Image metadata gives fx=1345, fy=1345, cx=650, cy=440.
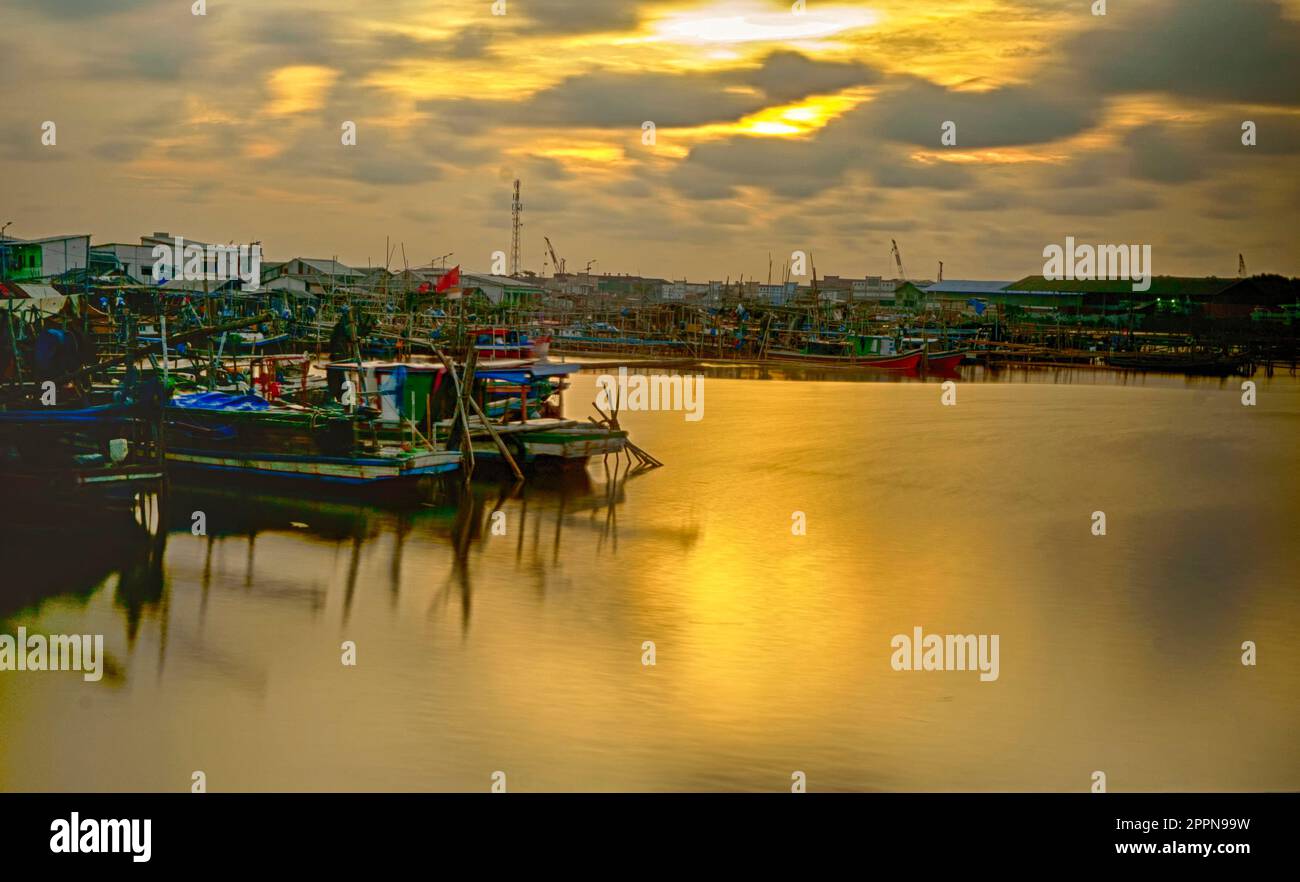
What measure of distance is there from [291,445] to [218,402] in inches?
48.0

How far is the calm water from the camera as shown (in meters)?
7.63

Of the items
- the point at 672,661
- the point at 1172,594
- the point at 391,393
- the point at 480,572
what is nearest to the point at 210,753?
the point at 672,661

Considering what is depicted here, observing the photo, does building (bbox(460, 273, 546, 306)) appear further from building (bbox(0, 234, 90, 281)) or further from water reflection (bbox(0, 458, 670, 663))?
water reflection (bbox(0, 458, 670, 663))

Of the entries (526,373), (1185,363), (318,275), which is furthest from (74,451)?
(1185,363)

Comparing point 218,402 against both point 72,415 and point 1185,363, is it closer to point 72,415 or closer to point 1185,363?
point 72,415

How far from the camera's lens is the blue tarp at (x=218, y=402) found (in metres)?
13.6

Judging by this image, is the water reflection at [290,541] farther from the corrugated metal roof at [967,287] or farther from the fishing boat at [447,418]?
the corrugated metal roof at [967,287]

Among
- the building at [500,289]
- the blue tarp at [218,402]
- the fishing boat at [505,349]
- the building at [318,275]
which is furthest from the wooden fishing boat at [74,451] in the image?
the building at [500,289]

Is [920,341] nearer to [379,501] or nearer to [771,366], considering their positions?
[771,366]

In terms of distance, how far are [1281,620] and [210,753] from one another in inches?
328

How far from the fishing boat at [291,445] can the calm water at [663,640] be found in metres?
0.38

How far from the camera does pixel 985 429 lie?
2366 centimetres

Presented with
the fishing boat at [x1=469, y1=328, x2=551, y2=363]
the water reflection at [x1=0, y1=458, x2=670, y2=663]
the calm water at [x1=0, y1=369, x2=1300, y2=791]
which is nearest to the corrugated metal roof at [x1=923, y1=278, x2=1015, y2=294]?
the fishing boat at [x1=469, y1=328, x2=551, y2=363]

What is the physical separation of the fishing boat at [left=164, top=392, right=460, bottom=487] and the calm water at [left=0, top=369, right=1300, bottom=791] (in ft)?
1.25
